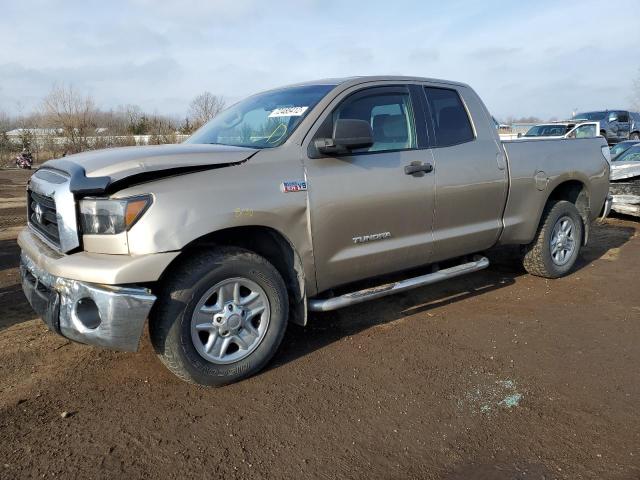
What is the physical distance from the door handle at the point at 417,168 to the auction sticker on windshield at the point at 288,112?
2.93 feet

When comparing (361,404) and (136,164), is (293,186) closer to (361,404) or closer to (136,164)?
(136,164)

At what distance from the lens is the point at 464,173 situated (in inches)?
165

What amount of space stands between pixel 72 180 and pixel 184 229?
0.69m

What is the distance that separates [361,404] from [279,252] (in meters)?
1.14

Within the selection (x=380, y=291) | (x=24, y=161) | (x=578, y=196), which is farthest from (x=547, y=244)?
(x=24, y=161)

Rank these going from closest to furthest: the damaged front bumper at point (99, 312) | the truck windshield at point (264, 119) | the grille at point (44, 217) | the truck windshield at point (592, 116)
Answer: the damaged front bumper at point (99, 312)
the grille at point (44, 217)
the truck windshield at point (264, 119)
the truck windshield at point (592, 116)

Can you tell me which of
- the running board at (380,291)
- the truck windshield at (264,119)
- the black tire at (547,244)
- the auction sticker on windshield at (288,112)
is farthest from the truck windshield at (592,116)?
the auction sticker on windshield at (288,112)

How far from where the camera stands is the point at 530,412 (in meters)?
2.89

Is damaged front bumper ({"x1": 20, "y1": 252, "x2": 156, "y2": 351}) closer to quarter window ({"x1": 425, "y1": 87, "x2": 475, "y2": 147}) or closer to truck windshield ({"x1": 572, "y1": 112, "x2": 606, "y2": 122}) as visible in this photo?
quarter window ({"x1": 425, "y1": 87, "x2": 475, "y2": 147})

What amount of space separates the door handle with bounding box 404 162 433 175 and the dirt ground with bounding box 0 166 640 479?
1278mm

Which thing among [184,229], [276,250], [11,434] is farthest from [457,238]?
[11,434]

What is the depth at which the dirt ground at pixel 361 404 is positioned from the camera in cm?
247

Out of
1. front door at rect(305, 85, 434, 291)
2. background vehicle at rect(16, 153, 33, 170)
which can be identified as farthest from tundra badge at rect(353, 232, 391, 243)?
background vehicle at rect(16, 153, 33, 170)

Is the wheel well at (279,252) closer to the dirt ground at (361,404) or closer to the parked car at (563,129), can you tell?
the dirt ground at (361,404)
